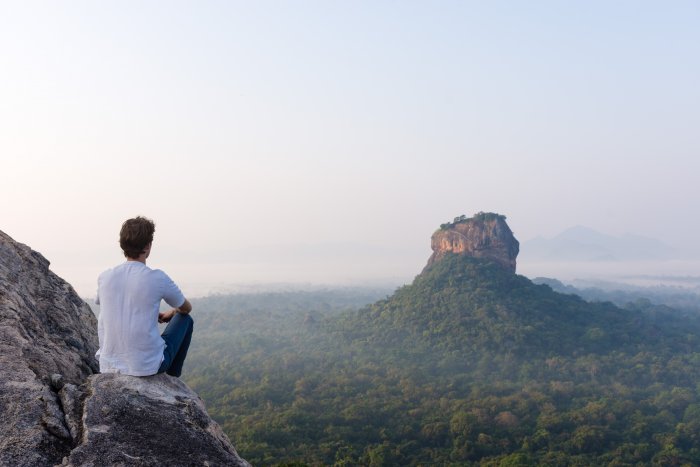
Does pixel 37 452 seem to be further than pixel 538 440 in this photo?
No

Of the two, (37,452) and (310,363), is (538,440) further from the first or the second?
(37,452)

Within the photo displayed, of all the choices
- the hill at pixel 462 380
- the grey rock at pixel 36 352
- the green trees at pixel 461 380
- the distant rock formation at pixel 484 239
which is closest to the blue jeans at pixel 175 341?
the grey rock at pixel 36 352

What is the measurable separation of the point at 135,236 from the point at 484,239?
277 ft

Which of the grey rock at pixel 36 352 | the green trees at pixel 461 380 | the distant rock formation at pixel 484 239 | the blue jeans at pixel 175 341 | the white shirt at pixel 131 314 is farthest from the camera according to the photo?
the distant rock formation at pixel 484 239

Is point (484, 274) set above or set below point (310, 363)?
above

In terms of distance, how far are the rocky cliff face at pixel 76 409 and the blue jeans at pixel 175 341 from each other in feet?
0.36

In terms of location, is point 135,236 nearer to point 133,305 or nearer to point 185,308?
point 133,305

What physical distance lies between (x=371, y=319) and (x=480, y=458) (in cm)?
5174

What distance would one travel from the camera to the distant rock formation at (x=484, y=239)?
84562 millimetres

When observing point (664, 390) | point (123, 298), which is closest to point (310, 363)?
point (664, 390)

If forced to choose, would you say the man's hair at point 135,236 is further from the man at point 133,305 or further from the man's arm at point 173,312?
the man's arm at point 173,312

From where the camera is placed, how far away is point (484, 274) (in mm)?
83312

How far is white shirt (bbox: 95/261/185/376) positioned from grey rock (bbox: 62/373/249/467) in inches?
4.6

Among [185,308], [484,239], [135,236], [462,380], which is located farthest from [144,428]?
[484,239]
